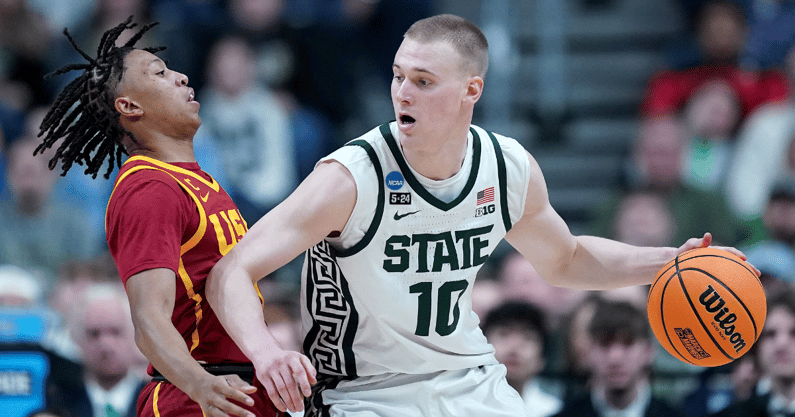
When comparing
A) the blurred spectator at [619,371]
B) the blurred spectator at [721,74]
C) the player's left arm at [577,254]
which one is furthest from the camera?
the blurred spectator at [721,74]

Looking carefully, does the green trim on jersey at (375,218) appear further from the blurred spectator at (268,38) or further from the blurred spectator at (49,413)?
the blurred spectator at (268,38)

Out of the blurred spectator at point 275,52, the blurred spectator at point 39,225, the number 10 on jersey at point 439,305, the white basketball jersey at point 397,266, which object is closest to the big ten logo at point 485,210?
the white basketball jersey at point 397,266

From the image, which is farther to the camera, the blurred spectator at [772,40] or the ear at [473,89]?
the blurred spectator at [772,40]

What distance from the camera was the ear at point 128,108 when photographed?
3.80 metres

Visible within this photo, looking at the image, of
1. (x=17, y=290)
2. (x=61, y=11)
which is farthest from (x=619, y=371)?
(x=61, y=11)

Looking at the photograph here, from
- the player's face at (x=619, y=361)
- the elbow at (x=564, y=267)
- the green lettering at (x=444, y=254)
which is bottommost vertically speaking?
the player's face at (x=619, y=361)

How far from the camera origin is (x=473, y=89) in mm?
3818

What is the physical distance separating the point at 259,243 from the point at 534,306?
309cm

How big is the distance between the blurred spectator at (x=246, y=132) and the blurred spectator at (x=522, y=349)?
10.4ft

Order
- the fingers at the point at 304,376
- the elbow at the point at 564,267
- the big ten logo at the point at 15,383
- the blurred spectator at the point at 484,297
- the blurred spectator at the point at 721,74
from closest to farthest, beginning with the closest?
the fingers at the point at 304,376 → the elbow at the point at 564,267 → the big ten logo at the point at 15,383 → the blurred spectator at the point at 484,297 → the blurred spectator at the point at 721,74

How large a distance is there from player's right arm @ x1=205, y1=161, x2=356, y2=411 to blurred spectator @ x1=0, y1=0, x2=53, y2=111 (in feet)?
22.2

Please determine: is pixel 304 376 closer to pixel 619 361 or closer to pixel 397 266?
pixel 397 266

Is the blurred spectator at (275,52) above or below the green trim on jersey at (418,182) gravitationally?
above

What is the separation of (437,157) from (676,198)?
15.1 feet
